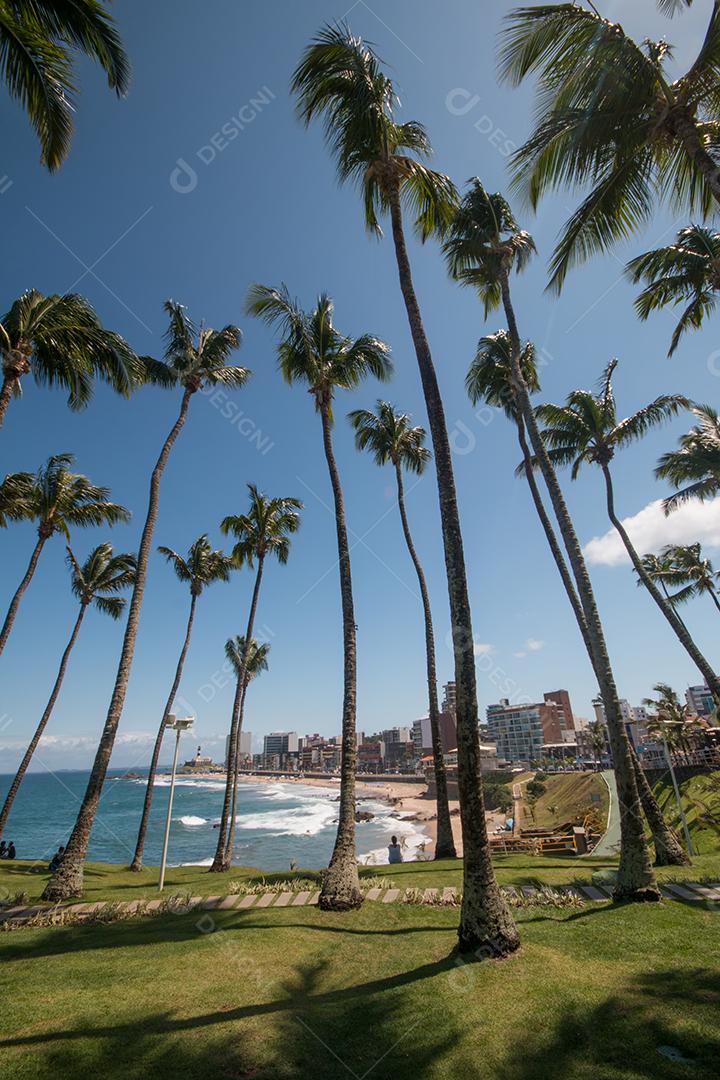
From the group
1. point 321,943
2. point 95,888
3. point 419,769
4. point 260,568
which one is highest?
point 260,568

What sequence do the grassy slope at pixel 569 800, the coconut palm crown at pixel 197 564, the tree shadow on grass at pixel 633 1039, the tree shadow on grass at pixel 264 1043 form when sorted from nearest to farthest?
1. the tree shadow on grass at pixel 633 1039
2. the tree shadow on grass at pixel 264 1043
3. the coconut palm crown at pixel 197 564
4. the grassy slope at pixel 569 800

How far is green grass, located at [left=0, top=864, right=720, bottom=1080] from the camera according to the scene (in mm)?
4078

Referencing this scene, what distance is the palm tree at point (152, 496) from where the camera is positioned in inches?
445

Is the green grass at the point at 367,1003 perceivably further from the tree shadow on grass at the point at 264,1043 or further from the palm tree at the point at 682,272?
the palm tree at the point at 682,272

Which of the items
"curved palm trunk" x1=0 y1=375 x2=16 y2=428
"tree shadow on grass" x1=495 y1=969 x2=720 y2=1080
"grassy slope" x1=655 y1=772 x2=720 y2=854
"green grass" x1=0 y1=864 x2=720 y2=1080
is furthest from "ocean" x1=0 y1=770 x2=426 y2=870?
"curved palm trunk" x1=0 y1=375 x2=16 y2=428

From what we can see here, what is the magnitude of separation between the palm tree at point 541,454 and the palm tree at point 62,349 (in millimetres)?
10403

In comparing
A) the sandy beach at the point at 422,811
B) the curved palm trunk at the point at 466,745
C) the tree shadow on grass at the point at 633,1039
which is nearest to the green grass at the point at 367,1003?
the tree shadow on grass at the point at 633,1039

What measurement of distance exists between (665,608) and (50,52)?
22.6m

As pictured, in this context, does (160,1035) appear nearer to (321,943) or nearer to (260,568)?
(321,943)

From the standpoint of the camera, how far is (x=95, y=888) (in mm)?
13492

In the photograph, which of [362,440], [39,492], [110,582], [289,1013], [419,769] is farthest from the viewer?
[419,769]

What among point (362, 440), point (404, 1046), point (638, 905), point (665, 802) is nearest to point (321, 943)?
point (404, 1046)

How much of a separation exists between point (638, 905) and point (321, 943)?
5400mm

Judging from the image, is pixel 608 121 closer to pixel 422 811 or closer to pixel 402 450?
pixel 402 450
